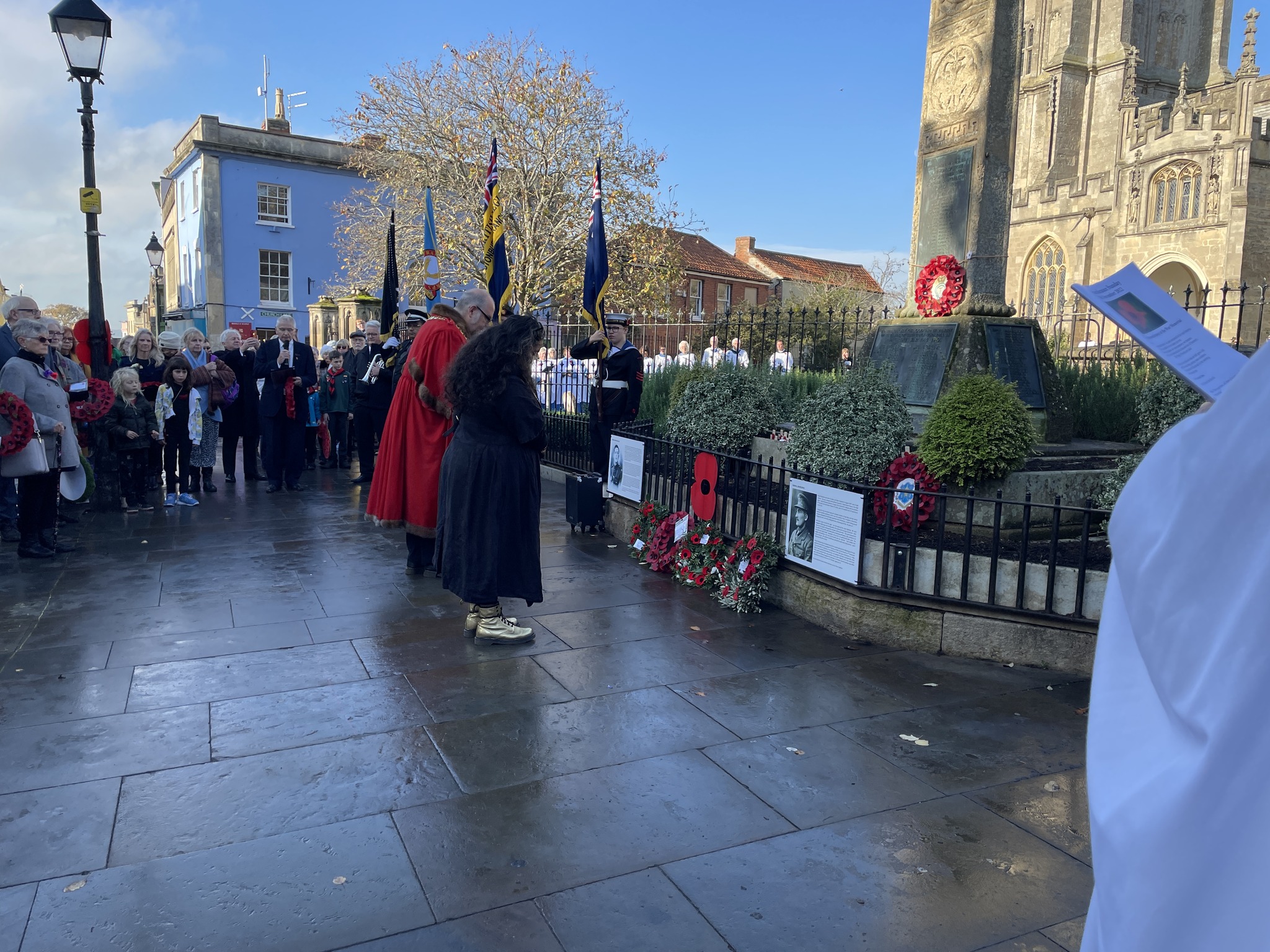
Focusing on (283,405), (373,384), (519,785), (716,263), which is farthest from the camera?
(716,263)

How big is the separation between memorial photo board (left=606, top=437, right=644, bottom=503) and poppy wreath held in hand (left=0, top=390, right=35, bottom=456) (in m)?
4.68

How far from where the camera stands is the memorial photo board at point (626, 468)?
25.5ft

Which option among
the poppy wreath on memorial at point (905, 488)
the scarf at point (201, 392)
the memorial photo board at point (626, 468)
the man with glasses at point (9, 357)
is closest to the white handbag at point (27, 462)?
the man with glasses at point (9, 357)

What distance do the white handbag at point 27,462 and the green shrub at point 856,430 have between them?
18.8 ft

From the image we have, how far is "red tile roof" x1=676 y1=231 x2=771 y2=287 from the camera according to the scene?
143 ft

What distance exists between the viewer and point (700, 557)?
649 cm

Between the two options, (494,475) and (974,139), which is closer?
(494,475)

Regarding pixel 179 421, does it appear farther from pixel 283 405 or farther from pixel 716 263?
pixel 716 263

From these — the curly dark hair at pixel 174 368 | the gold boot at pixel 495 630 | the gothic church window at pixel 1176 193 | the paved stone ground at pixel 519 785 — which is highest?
the gothic church window at pixel 1176 193

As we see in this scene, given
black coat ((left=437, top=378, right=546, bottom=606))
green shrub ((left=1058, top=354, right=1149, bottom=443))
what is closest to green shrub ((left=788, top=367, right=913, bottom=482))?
black coat ((left=437, top=378, right=546, bottom=606))

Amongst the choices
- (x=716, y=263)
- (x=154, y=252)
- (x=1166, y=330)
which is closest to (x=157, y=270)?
(x=154, y=252)

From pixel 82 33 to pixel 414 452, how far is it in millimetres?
6399

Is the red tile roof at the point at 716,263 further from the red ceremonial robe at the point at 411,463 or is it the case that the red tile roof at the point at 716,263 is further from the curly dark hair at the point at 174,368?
the red ceremonial robe at the point at 411,463

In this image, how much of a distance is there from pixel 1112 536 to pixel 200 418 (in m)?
10.2
